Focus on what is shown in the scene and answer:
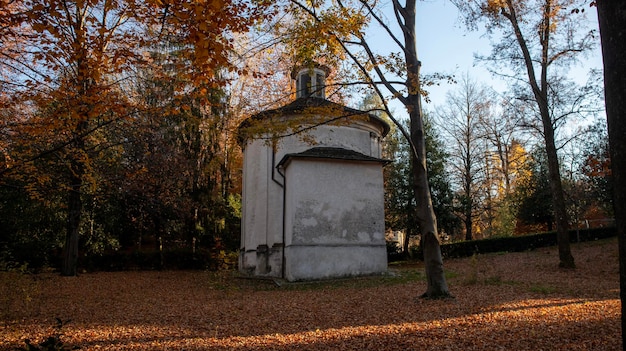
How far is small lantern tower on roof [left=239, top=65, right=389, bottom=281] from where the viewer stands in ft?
51.2

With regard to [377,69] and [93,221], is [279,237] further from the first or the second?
[93,221]

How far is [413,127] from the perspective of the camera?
32.5 ft

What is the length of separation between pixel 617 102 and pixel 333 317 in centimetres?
578

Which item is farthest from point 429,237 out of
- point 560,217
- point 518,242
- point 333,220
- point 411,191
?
point 411,191

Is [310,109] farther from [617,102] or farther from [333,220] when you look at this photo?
[333,220]

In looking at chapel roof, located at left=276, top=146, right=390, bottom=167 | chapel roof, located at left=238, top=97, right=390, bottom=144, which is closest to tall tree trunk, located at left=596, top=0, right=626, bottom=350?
chapel roof, located at left=238, top=97, right=390, bottom=144

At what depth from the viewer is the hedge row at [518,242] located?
74.3 feet

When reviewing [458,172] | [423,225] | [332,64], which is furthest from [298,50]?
[458,172]

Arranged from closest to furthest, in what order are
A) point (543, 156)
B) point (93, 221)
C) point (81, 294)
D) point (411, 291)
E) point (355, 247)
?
1. point (411, 291)
2. point (81, 294)
3. point (355, 247)
4. point (93, 221)
5. point (543, 156)

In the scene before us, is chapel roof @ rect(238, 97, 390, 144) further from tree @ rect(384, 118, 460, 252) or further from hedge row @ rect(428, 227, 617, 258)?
hedge row @ rect(428, 227, 617, 258)

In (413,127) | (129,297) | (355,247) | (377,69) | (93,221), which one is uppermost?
(377,69)

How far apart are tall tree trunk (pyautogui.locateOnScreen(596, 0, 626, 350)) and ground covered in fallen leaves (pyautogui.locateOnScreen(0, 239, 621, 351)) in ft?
7.41

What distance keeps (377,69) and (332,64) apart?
113 centimetres

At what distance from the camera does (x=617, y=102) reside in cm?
362
